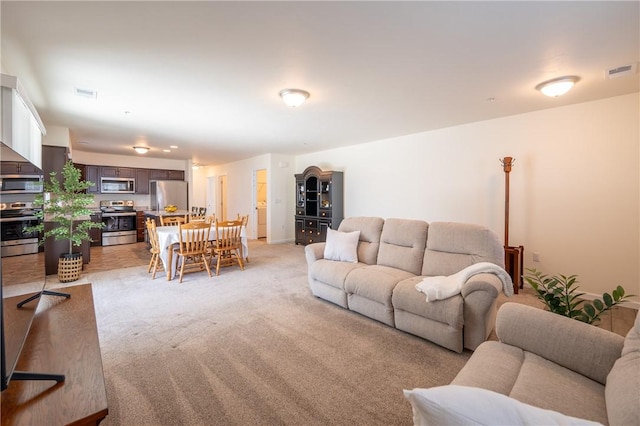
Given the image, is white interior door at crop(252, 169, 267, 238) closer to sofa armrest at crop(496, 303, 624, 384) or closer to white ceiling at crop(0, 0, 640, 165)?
white ceiling at crop(0, 0, 640, 165)

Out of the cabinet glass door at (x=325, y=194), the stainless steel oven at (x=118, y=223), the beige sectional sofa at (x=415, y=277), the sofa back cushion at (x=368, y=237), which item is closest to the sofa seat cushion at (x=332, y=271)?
the beige sectional sofa at (x=415, y=277)

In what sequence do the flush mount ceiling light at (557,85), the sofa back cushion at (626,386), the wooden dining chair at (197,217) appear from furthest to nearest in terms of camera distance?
the wooden dining chair at (197,217)
the flush mount ceiling light at (557,85)
the sofa back cushion at (626,386)

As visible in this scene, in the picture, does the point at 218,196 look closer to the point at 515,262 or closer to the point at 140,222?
the point at 140,222

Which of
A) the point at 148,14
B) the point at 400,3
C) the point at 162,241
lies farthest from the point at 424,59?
the point at 162,241

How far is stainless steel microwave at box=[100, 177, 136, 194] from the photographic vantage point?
757 centimetres

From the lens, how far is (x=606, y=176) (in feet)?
11.8

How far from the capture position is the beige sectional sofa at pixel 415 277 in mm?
2381

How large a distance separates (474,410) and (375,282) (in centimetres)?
226

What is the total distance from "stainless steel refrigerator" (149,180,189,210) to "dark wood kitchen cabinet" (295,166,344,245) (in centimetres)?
347

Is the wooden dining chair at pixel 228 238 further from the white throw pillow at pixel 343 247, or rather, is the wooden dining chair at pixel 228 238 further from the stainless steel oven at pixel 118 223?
the stainless steel oven at pixel 118 223

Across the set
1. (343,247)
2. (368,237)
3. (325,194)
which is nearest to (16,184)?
(343,247)

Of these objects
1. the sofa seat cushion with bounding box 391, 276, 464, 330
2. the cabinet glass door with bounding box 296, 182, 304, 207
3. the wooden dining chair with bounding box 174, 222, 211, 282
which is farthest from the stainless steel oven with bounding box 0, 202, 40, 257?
the cabinet glass door with bounding box 296, 182, 304, 207

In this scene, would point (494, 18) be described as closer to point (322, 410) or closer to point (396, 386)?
point (396, 386)

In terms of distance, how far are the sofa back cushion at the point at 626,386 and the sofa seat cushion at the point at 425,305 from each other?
43.4 inches
